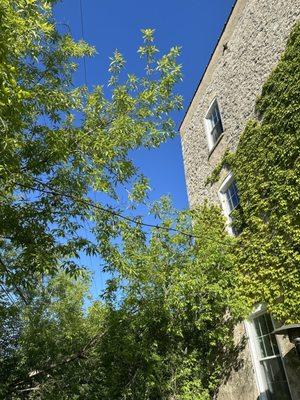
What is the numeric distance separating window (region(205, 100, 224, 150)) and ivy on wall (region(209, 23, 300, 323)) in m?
2.53

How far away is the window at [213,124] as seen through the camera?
12351mm

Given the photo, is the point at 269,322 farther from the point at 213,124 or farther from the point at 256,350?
the point at 213,124

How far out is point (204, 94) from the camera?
44.6 ft

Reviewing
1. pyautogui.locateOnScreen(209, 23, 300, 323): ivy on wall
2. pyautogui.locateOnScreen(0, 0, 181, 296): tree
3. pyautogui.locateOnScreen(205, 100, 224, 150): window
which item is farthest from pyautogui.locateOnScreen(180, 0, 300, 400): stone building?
pyautogui.locateOnScreen(0, 0, 181, 296): tree

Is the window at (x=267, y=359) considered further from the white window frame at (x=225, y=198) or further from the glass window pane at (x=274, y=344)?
the white window frame at (x=225, y=198)

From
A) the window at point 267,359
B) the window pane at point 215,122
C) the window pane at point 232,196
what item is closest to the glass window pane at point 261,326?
the window at point 267,359

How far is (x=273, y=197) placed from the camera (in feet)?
26.5

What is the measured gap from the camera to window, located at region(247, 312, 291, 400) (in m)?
7.84

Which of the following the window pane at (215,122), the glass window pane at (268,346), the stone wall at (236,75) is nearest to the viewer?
the glass window pane at (268,346)

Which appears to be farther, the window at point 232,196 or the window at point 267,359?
the window at point 232,196

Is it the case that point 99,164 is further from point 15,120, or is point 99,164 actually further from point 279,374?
point 279,374

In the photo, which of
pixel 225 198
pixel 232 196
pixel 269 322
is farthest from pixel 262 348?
pixel 225 198

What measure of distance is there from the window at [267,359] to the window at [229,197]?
2.43 metres

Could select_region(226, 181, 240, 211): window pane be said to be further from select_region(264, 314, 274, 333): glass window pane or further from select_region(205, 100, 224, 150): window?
select_region(264, 314, 274, 333): glass window pane
